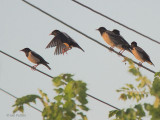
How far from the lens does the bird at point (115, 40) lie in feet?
35.7

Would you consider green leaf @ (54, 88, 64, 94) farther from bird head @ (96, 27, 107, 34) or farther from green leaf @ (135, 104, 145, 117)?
bird head @ (96, 27, 107, 34)

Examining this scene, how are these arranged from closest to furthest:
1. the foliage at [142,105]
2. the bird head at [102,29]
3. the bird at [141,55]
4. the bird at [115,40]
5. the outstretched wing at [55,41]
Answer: the foliage at [142,105] < the bird at [115,40] < the bird head at [102,29] < the bird at [141,55] < the outstretched wing at [55,41]

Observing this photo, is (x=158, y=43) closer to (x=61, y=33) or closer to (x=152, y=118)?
(x=152, y=118)

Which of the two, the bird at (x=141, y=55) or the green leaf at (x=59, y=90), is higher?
the bird at (x=141, y=55)

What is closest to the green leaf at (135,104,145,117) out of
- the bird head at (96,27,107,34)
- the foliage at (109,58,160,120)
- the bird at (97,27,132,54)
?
the foliage at (109,58,160,120)

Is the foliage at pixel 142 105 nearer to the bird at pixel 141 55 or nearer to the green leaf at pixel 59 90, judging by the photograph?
the green leaf at pixel 59 90

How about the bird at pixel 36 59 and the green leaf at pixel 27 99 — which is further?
the bird at pixel 36 59

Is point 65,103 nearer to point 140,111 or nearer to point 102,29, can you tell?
point 140,111

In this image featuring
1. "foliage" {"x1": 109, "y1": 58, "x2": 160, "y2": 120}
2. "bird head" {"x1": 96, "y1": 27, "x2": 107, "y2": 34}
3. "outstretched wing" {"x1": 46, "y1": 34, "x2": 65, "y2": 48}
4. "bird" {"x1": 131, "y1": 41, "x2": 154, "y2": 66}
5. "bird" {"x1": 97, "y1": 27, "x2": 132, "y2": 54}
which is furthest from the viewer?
"outstretched wing" {"x1": 46, "y1": 34, "x2": 65, "y2": 48}

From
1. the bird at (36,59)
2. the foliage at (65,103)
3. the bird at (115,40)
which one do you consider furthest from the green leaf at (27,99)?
the bird at (36,59)

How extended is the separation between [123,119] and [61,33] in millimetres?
8807

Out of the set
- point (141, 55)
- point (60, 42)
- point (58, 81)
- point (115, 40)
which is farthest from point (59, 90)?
point (60, 42)

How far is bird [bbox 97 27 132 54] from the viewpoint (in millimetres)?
10883

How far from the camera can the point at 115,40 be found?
437 inches
